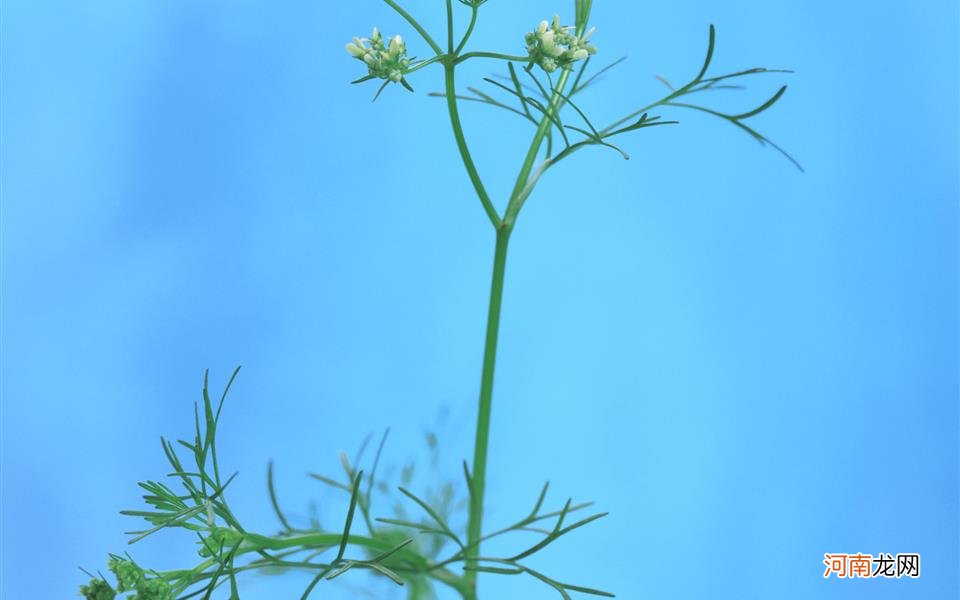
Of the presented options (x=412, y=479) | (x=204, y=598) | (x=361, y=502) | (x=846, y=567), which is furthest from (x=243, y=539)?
(x=846, y=567)

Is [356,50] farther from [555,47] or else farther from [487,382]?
[487,382]

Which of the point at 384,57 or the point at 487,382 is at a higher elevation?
the point at 384,57

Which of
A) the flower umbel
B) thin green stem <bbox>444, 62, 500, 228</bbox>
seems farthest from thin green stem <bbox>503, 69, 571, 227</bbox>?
the flower umbel

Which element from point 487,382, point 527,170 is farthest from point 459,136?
point 487,382

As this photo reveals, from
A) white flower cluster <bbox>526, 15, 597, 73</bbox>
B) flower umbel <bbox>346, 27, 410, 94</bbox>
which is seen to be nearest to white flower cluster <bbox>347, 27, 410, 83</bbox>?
flower umbel <bbox>346, 27, 410, 94</bbox>

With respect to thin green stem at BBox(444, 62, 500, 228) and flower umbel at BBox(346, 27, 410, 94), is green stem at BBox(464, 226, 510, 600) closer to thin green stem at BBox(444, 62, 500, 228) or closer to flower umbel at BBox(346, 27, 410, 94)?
thin green stem at BBox(444, 62, 500, 228)

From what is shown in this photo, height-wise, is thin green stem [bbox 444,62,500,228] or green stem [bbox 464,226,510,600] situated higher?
thin green stem [bbox 444,62,500,228]
